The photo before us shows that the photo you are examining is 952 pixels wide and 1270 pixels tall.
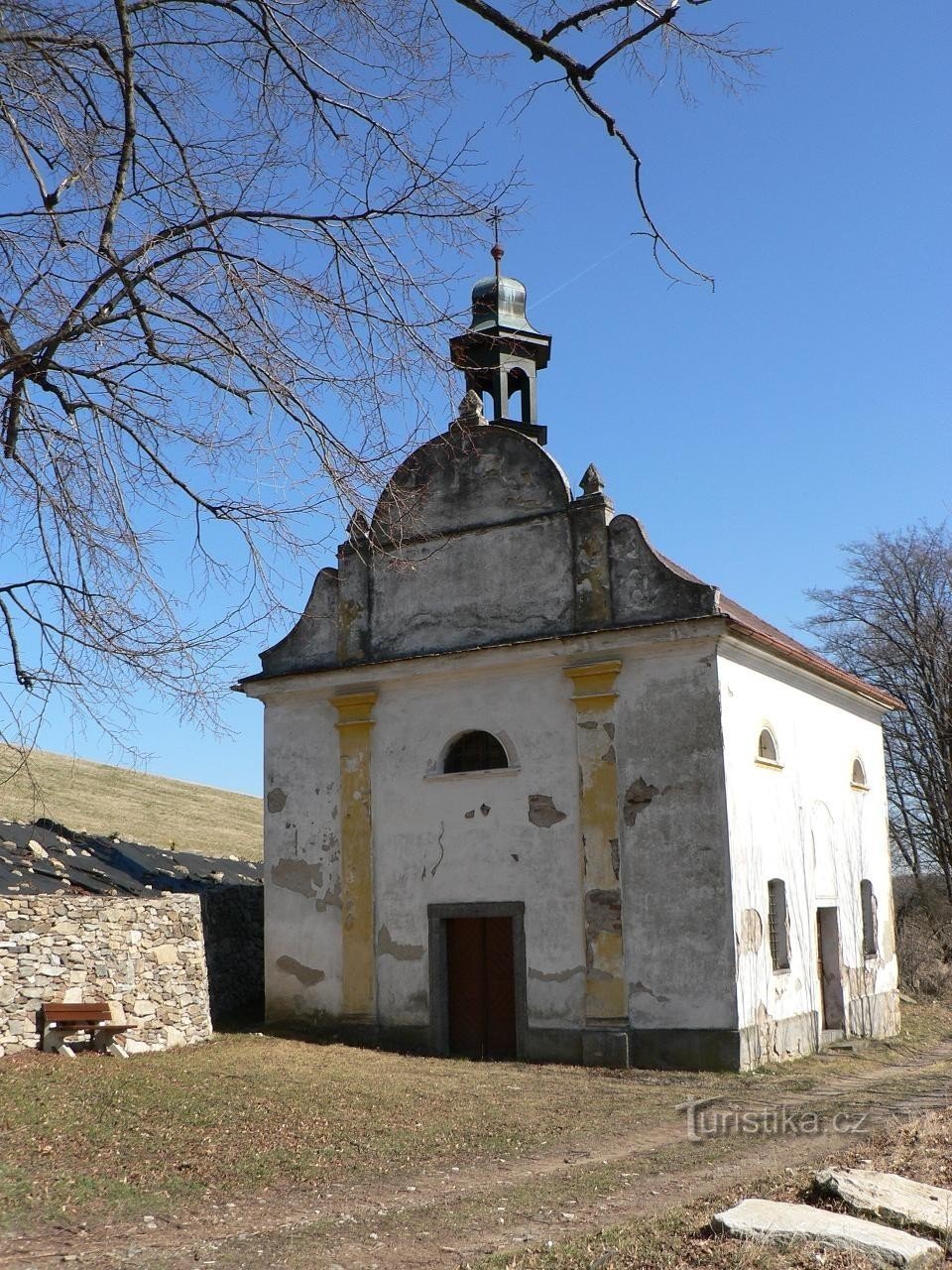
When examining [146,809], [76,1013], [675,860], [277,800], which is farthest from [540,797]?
[146,809]

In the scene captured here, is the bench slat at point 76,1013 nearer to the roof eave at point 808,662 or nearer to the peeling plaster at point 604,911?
the peeling plaster at point 604,911

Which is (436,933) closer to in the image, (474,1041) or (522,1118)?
(474,1041)

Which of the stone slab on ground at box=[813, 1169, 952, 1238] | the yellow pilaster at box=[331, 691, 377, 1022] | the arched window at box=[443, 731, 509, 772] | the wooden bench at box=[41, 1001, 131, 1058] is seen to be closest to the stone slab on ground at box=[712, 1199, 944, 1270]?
the stone slab on ground at box=[813, 1169, 952, 1238]

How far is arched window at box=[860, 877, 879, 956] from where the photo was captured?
20.0m

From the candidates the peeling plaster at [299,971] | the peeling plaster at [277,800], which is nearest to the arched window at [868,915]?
the peeling plaster at [299,971]

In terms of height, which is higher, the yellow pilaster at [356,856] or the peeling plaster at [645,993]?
the yellow pilaster at [356,856]

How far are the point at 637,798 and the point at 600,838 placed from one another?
2.34 feet

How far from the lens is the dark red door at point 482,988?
1611 cm

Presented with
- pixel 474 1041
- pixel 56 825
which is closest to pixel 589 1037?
pixel 474 1041

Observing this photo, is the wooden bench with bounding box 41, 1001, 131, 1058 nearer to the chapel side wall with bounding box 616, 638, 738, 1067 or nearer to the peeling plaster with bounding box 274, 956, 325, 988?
the peeling plaster with bounding box 274, 956, 325, 988

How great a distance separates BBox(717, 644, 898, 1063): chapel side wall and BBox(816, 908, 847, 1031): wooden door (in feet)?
0.64

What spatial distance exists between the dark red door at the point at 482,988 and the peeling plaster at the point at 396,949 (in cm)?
48

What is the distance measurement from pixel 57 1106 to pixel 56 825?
25.9 feet

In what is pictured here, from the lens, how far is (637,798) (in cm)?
1541
